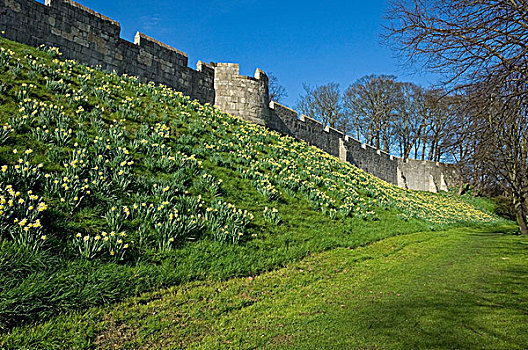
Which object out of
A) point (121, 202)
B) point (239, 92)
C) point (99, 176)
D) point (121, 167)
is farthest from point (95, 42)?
point (121, 202)

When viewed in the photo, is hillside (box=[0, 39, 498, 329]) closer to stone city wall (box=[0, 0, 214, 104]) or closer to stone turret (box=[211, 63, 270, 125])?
stone city wall (box=[0, 0, 214, 104])

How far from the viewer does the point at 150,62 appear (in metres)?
13.2

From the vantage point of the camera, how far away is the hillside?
3338 mm

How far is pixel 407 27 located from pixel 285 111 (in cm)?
1400

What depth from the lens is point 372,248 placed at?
727 centimetres

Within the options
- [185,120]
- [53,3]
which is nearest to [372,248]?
[185,120]

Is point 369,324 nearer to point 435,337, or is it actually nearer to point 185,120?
point 435,337

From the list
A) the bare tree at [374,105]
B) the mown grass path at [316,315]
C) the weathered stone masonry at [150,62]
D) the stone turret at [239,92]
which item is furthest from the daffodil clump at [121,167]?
the bare tree at [374,105]

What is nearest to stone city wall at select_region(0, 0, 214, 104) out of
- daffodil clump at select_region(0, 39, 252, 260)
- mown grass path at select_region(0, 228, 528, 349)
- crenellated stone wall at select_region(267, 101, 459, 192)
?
daffodil clump at select_region(0, 39, 252, 260)

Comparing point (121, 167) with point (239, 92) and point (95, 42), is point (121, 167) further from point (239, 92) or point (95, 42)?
point (239, 92)

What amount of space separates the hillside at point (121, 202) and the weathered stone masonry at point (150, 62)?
1.28m

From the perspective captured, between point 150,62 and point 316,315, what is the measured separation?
1286 centimetres

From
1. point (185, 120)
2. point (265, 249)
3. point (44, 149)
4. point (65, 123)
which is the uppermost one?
point (185, 120)

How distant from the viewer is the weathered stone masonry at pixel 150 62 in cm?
978
